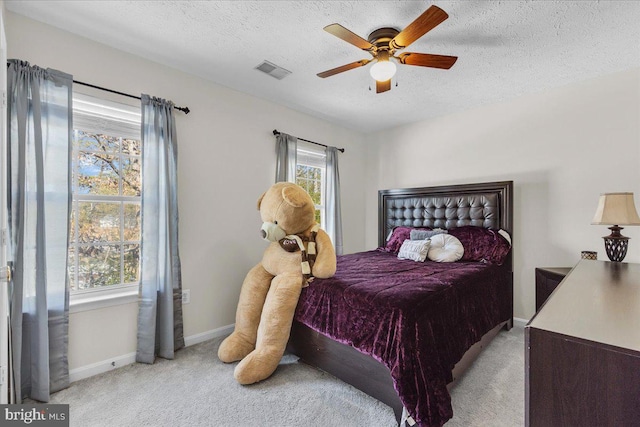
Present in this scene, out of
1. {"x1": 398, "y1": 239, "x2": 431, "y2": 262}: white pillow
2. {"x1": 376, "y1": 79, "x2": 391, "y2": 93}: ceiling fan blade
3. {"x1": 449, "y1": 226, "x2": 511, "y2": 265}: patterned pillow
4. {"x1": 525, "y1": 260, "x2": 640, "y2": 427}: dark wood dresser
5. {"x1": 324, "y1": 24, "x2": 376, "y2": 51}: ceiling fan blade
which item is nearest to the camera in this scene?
{"x1": 525, "y1": 260, "x2": 640, "y2": 427}: dark wood dresser

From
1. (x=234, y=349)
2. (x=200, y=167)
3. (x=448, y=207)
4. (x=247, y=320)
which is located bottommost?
(x=234, y=349)

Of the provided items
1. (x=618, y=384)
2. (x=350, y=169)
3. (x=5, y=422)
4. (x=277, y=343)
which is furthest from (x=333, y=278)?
(x=350, y=169)

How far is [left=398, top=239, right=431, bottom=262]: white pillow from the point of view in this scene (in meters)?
3.01

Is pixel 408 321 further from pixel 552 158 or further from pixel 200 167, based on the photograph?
pixel 552 158

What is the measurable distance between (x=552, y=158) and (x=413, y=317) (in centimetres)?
256

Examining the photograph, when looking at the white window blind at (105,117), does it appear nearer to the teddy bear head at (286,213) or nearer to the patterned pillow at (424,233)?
the teddy bear head at (286,213)

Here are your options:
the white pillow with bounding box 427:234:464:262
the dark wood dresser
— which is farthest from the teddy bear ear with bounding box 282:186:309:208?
the dark wood dresser

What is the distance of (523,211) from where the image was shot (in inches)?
122

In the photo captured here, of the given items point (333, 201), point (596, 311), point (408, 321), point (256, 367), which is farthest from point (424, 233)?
point (596, 311)

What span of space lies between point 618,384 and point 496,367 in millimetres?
1879

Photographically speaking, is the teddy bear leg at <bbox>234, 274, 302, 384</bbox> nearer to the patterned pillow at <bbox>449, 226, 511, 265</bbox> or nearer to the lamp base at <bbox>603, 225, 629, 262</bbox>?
the patterned pillow at <bbox>449, 226, 511, 265</bbox>

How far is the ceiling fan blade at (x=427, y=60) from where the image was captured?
6.12 ft

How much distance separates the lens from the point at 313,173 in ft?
13.0

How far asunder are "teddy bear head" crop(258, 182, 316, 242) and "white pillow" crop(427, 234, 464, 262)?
1478 mm
